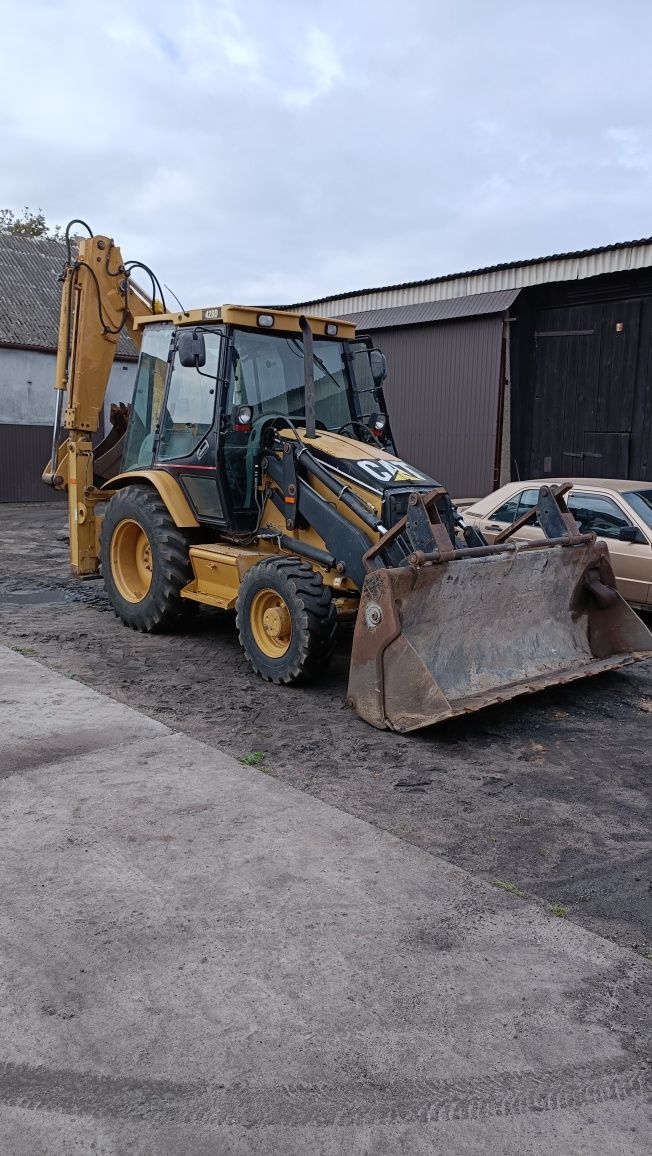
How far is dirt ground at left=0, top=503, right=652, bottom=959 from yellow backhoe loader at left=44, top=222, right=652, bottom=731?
0.86 feet

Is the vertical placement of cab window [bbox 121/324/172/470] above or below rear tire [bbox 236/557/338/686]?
above

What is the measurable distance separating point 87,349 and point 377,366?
3.06 meters

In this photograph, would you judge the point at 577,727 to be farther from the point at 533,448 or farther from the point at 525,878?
the point at 533,448

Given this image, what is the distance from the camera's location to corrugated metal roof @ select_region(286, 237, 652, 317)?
13.2 m

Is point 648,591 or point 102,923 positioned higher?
point 648,591

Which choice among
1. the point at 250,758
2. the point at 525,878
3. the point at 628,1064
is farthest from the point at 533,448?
the point at 628,1064

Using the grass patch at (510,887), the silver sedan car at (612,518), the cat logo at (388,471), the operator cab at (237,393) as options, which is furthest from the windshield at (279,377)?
the grass patch at (510,887)

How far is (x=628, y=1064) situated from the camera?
2.93 m

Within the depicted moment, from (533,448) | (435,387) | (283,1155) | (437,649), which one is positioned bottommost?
(283,1155)

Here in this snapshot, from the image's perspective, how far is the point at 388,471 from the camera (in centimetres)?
715

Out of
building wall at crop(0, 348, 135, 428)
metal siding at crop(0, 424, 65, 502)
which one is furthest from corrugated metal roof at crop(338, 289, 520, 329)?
metal siding at crop(0, 424, 65, 502)

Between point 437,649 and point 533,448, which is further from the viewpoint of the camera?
point 533,448

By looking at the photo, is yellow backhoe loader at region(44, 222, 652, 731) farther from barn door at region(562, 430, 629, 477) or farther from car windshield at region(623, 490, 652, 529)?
barn door at region(562, 430, 629, 477)

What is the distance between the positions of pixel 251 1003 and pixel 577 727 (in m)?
3.64
